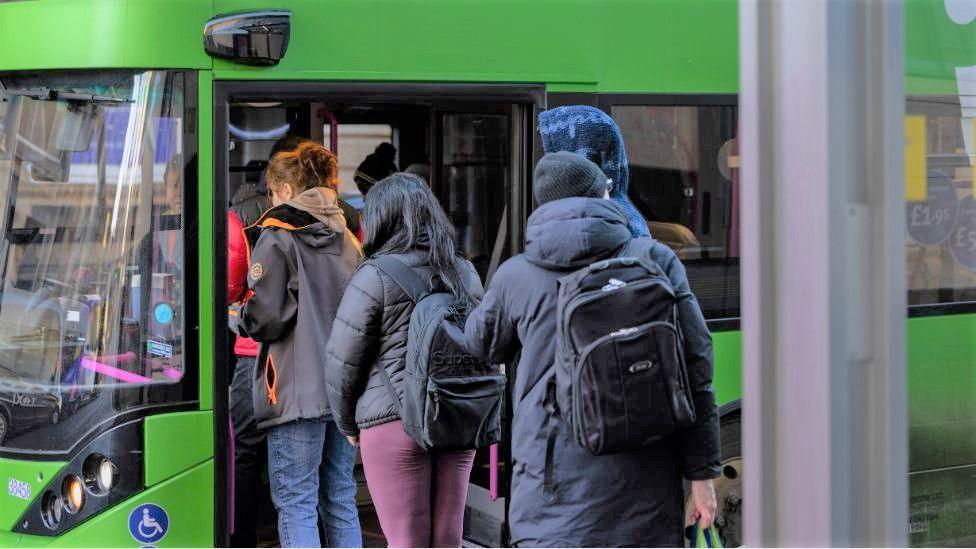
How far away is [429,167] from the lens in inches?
234

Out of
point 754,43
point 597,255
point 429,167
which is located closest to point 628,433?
point 597,255

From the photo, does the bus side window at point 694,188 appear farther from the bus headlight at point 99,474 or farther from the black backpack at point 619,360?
the bus headlight at point 99,474

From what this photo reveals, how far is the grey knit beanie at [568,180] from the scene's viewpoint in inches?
118

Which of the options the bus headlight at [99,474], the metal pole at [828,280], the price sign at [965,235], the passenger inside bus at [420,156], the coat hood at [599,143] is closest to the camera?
the metal pole at [828,280]

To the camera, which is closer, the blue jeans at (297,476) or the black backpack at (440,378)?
the black backpack at (440,378)

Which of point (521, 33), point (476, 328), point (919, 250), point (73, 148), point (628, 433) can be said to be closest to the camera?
point (919, 250)

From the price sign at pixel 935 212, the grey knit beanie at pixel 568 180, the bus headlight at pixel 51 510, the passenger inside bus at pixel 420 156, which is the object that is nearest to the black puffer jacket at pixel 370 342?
the grey knit beanie at pixel 568 180

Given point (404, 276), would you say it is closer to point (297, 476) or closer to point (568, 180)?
point (568, 180)

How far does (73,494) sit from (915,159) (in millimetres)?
3459

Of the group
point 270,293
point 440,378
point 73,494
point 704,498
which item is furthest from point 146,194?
point 704,498

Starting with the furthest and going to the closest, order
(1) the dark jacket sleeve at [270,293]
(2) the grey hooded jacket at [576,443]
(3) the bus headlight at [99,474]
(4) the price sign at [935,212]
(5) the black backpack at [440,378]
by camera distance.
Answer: (1) the dark jacket sleeve at [270,293], (3) the bus headlight at [99,474], (5) the black backpack at [440,378], (2) the grey hooded jacket at [576,443], (4) the price sign at [935,212]

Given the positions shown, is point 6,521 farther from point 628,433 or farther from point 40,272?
point 628,433

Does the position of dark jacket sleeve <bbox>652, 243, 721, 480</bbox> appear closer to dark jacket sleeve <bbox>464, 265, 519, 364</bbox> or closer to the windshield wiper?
dark jacket sleeve <bbox>464, 265, 519, 364</bbox>

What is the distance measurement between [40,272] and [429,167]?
7.57 feet
